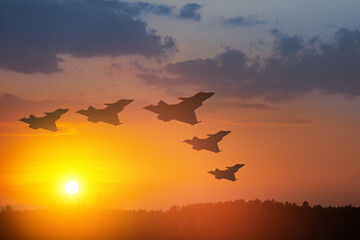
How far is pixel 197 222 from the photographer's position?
113562mm

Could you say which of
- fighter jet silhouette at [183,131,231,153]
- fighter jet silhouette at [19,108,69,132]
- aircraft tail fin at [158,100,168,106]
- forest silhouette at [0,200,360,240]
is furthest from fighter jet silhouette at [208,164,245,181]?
forest silhouette at [0,200,360,240]

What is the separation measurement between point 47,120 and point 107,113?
20.7 ft

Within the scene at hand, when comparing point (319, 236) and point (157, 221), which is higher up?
point (157, 221)

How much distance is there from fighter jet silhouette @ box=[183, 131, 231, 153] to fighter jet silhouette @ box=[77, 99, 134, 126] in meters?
11.1

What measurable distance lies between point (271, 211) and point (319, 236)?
42.8 ft

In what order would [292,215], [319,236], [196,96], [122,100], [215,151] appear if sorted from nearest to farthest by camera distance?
[196,96] → [122,100] → [215,151] → [319,236] → [292,215]

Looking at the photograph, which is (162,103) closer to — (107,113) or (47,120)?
(107,113)

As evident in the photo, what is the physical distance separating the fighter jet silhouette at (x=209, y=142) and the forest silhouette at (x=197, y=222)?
55666mm

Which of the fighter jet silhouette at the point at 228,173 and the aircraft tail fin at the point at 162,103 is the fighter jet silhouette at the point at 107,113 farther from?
the fighter jet silhouette at the point at 228,173

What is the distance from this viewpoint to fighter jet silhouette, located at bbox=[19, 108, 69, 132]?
4972 centimetres

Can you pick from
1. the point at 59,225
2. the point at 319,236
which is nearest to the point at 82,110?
the point at 59,225

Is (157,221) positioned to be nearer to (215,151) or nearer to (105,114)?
(215,151)

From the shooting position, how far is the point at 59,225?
107 metres

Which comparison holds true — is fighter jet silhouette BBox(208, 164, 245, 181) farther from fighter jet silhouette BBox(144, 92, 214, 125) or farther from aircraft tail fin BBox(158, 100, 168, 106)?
aircraft tail fin BBox(158, 100, 168, 106)
